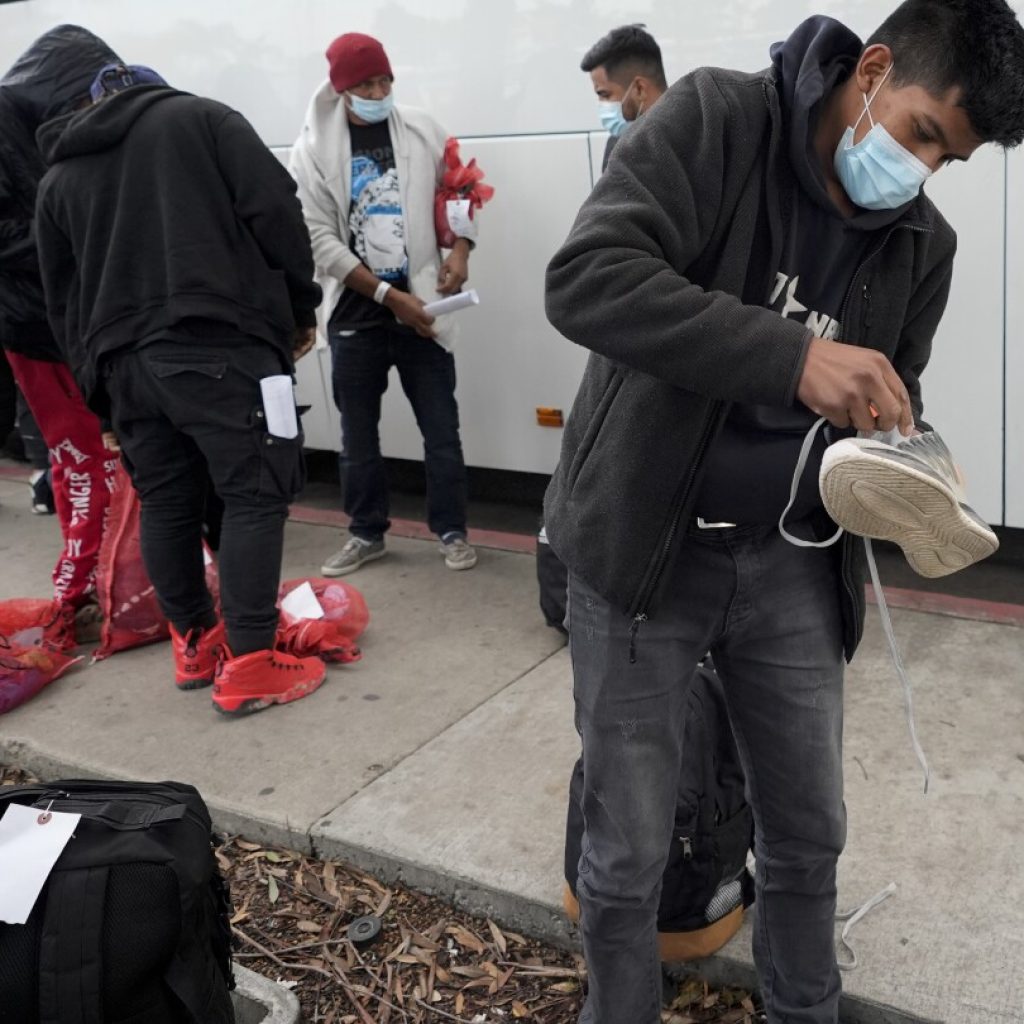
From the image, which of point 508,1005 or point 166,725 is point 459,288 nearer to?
point 166,725

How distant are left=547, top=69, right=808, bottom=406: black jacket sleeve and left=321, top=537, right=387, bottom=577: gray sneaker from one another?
3.35m

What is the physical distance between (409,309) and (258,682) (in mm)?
1560

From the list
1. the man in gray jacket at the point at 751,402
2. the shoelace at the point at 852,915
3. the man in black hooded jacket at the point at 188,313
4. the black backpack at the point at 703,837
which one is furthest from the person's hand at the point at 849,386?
the man in black hooded jacket at the point at 188,313

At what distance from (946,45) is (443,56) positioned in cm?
354

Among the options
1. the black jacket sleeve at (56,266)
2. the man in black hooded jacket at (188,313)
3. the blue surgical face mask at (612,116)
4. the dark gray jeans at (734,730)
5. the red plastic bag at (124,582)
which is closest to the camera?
the dark gray jeans at (734,730)

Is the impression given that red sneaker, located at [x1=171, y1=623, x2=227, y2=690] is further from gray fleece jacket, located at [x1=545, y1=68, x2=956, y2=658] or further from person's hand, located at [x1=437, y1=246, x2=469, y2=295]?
gray fleece jacket, located at [x1=545, y1=68, x2=956, y2=658]

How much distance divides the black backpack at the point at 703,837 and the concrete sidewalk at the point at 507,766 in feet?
0.32

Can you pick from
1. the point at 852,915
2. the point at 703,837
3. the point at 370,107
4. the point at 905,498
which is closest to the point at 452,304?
the point at 370,107

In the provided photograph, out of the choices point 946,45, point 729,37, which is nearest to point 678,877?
point 946,45

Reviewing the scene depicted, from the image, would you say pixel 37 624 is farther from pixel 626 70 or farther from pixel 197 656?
pixel 626 70

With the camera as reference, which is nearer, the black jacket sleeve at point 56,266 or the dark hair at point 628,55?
the black jacket sleeve at point 56,266

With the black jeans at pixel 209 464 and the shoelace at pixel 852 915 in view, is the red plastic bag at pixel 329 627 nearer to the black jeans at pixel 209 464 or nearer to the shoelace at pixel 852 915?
the black jeans at pixel 209 464

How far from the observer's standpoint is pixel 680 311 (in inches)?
60.1

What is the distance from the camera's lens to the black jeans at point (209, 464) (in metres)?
3.42
